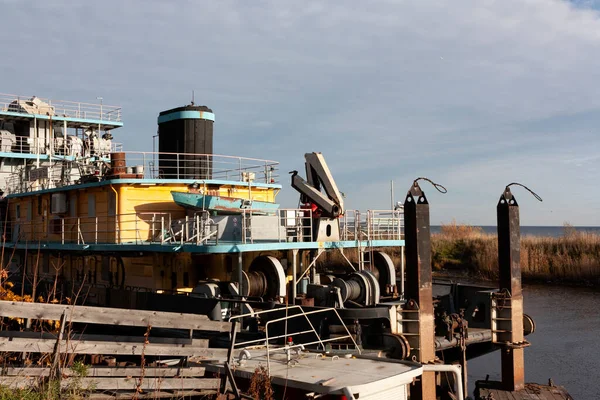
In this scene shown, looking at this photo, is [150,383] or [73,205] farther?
[73,205]

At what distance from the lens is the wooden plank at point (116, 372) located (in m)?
6.76

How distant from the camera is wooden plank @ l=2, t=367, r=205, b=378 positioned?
266 inches

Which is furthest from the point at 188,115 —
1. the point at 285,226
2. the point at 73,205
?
the point at 285,226

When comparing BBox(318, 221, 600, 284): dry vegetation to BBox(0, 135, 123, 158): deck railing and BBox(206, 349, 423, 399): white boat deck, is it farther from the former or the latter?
BBox(206, 349, 423, 399): white boat deck

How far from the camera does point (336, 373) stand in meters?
9.03

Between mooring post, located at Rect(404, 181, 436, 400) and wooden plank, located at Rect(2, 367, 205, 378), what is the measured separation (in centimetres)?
529

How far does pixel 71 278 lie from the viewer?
779 inches

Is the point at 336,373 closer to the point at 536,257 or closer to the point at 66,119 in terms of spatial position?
the point at 66,119

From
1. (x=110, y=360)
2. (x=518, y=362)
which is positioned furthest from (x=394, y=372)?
(x=518, y=362)

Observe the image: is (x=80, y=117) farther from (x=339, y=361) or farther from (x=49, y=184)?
(x=339, y=361)

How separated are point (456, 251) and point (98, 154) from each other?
28798mm

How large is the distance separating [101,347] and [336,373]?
349 cm

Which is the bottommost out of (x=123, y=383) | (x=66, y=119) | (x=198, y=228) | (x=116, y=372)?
(x=123, y=383)

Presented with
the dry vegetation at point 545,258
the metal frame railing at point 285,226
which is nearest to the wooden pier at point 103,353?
the metal frame railing at point 285,226
